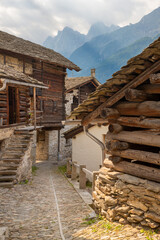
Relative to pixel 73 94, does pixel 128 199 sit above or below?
below

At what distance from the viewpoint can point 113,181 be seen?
4414mm

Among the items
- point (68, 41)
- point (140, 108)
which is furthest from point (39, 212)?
point (68, 41)

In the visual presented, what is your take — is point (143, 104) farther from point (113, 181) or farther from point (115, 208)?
point (115, 208)

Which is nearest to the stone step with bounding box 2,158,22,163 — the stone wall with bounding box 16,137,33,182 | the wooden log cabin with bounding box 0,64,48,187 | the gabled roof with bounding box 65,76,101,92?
the wooden log cabin with bounding box 0,64,48,187

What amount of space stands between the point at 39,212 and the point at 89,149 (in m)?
7.06

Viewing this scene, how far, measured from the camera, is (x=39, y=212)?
5699mm

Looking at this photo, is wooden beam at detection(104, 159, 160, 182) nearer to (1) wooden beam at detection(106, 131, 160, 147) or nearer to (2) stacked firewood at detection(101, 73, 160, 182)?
(2) stacked firewood at detection(101, 73, 160, 182)

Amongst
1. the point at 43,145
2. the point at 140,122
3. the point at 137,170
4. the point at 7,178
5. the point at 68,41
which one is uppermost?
the point at 68,41

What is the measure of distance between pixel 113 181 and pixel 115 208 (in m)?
0.55

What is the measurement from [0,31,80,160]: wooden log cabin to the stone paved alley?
25.7 ft

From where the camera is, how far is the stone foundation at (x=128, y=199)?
360 centimetres

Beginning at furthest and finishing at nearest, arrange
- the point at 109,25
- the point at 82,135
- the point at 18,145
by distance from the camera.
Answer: the point at 109,25, the point at 82,135, the point at 18,145

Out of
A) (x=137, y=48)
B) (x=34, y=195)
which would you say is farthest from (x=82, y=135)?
(x=137, y=48)

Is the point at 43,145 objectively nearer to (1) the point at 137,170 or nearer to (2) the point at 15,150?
(2) the point at 15,150
